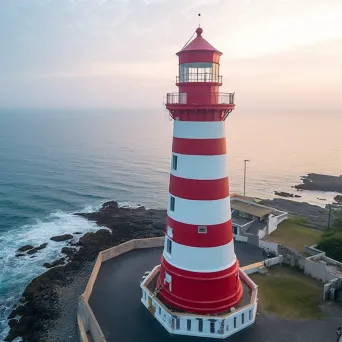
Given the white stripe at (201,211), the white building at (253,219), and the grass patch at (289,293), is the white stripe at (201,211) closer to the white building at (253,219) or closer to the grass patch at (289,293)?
the grass patch at (289,293)

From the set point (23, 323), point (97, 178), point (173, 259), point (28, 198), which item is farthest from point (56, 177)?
point (173, 259)

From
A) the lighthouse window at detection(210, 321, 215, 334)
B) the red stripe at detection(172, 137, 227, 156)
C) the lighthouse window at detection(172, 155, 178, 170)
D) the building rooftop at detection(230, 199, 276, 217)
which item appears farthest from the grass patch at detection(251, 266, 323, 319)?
the red stripe at detection(172, 137, 227, 156)

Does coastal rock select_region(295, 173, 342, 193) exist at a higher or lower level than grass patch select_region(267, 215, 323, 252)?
lower

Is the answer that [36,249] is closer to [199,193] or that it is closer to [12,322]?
[12,322]

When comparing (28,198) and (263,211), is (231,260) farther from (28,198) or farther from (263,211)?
(28,198)

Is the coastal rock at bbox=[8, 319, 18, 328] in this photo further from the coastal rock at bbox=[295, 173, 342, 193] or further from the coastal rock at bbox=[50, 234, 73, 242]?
the coastal rock at bbox=[295, 173, 342, 193]

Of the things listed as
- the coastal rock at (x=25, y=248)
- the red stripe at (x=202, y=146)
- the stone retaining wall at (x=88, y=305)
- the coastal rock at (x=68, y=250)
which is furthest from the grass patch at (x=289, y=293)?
the coastal rock at (x=25, y=248)

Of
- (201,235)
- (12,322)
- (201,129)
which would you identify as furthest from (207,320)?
(12,322)
